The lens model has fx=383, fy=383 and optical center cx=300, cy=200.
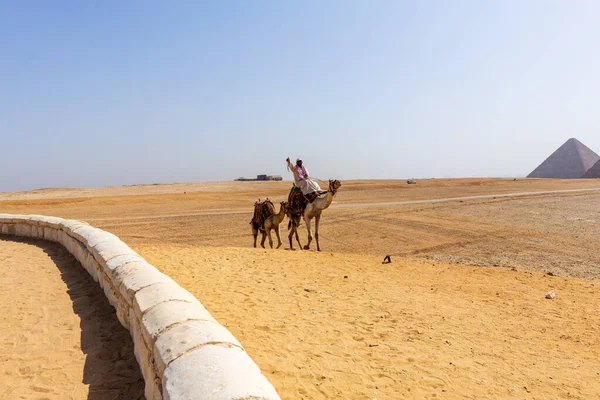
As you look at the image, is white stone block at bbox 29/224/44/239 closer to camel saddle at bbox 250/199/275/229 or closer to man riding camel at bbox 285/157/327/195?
camel saddle at bbox 250/199/275/229

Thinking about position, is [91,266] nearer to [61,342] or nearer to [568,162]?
[61,342]

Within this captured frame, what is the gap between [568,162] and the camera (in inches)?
4596

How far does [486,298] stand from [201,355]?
23.8 feet

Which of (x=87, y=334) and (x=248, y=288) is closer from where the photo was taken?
(x=87, y=334)

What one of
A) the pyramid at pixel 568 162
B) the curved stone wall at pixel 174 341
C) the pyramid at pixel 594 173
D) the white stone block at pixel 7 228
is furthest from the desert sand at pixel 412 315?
the pyramid at pixel 568 162

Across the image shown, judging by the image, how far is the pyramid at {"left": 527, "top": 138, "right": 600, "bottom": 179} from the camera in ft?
373

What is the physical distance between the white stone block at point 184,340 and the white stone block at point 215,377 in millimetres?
97

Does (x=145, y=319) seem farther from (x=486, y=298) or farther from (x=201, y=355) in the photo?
(x=486, y=298)

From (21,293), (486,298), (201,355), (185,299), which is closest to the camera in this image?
(201,355)

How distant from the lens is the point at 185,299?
4555mm

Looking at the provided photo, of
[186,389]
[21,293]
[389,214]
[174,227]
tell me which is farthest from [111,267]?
[389,214]

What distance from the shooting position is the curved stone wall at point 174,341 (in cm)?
280

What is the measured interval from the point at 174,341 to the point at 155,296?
1.27 metres

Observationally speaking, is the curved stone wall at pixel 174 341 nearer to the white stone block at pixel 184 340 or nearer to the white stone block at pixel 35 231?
the white stone block at pixel 184 340
